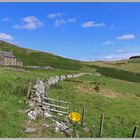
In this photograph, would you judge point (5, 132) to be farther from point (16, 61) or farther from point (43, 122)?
point (16, 61)

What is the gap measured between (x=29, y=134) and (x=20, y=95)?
10951mm

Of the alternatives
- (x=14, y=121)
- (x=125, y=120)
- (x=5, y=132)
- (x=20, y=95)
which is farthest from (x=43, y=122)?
(x=125, y=120)

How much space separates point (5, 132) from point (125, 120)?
17.8m

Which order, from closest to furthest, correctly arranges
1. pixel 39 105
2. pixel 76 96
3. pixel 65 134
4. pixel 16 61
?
pixel 65 134
pixel 39 105
pixel 76 96
pixel 16 61

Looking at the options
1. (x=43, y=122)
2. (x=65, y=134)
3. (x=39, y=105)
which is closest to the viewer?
(x=65, y=134)

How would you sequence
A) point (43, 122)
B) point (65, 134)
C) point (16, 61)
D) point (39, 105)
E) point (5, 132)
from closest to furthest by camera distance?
1. point (5, 132)
2. point (65, 134)
3. point (43, 122)
4. point (39, 105)
5. point (16, 61)

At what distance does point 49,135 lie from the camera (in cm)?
2172

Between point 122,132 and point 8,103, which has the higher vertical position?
point 8,103

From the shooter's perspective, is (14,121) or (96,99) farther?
(96,99)

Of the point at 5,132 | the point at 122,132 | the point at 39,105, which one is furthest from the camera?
the point at 122,132

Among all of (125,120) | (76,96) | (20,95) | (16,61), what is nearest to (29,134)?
(20,95)

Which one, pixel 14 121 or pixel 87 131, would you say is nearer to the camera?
pixel 14 121

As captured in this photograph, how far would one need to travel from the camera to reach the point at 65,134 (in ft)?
74.2

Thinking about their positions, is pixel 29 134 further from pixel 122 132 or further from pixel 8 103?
pixel 122 132
